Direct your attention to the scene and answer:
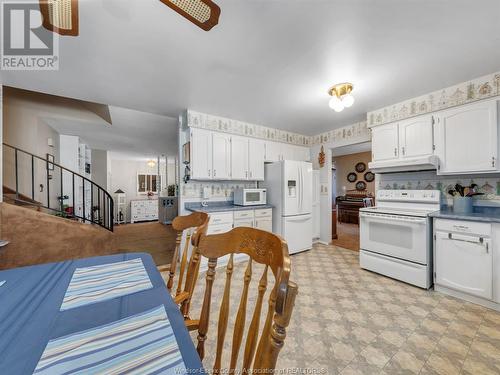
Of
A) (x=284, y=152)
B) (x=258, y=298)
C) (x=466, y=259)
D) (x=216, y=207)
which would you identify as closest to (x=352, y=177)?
(x=284, y=152)

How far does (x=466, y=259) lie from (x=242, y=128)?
3.37 meters

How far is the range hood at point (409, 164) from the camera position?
2395 millimetres

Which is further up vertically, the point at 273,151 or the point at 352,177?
the point at 273,151

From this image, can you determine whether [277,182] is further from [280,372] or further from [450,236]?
[280,372]

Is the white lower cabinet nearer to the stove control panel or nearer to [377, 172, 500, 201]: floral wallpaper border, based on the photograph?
the stove control panel

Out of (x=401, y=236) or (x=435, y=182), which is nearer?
(x=401, y=236)

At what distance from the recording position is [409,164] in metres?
2.51

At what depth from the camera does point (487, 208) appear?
7.61 feet

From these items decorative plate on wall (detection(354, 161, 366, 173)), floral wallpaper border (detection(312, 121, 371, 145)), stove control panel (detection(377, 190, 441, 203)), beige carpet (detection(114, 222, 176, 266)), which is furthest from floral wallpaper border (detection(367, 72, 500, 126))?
decorative plate on wall (detection(354, 161, 366, 173))

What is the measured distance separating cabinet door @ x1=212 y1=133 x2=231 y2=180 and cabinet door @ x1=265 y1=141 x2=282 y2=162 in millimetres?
866

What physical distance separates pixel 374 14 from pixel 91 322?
89.0 inches

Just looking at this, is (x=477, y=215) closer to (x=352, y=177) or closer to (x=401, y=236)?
(x=401, y=236)

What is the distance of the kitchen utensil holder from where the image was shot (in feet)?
7.71

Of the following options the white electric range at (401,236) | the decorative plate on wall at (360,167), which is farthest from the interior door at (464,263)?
the decorative plate on wall at (360,167)
